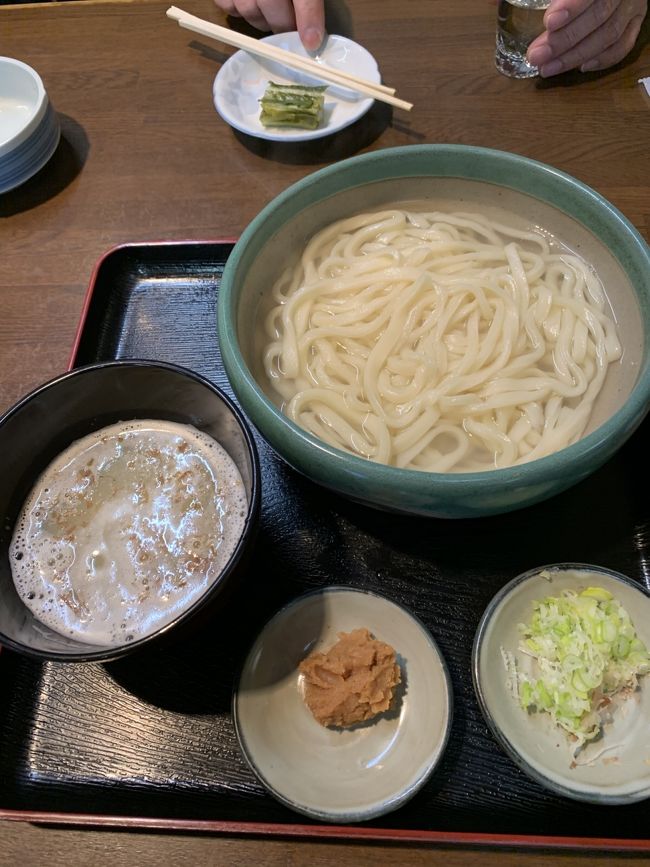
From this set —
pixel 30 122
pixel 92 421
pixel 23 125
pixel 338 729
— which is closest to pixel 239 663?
pixel 338 729

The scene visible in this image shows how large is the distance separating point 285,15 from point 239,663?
2567mm

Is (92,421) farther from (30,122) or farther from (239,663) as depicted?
(30,122)

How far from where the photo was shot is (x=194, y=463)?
130 centimetres

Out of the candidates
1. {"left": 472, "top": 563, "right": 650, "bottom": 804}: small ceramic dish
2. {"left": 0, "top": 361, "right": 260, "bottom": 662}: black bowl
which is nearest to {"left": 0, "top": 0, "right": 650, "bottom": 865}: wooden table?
{"left": 0, "top": 361, "right": 260, "bottom": 662}: black bowl

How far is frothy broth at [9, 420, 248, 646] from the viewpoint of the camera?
1154mm

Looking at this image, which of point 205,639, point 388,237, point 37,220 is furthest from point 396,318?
point 37,220

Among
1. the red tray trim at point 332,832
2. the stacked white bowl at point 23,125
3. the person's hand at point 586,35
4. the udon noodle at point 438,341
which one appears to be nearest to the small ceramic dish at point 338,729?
the red tray trim at point 332,832

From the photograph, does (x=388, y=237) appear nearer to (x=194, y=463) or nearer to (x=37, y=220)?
(x=194, y=463)

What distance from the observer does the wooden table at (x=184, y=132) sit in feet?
6.68

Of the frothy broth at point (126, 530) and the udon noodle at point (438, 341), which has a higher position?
the udon noodle at point (438, 341)

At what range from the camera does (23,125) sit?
2264 mm

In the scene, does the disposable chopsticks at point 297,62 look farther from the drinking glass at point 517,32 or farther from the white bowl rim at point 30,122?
the white bowl rim at point 30,122

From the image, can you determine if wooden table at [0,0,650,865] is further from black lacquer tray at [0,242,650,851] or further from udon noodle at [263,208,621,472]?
black lacquer tray at [0,242,650,851]

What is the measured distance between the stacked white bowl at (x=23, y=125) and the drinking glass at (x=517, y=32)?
1742mm
